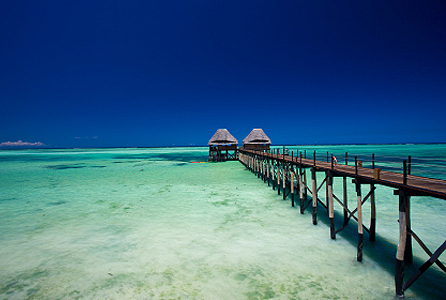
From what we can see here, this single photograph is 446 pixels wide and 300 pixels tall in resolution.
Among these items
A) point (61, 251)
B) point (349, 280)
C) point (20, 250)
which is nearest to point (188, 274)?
point (349, 280)

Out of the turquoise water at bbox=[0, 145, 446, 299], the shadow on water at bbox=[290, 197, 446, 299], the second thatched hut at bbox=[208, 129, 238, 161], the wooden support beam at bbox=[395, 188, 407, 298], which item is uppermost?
the second thatched hut at bbox=[208, 129, 238, 161]

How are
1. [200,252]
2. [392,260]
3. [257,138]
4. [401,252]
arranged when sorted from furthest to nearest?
[257,138] → [200,252] → [392,260] → [401,252]

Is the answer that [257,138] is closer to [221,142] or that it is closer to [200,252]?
[221,142]

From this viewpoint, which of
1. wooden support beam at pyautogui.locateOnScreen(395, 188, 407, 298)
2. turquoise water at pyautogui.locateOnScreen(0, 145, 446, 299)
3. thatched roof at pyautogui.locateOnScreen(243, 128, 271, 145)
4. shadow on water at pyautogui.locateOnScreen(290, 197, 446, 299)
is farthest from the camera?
thatched roof at pyautogui.locateOnScreen(243, 128, 271, 145)

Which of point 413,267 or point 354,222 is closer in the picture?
point 413,267

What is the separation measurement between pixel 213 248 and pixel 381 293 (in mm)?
3833

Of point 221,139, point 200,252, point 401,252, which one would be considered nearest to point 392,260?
point 401,252

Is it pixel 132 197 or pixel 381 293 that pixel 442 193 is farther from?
pixel 132 197

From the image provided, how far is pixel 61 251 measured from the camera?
20.5 ft

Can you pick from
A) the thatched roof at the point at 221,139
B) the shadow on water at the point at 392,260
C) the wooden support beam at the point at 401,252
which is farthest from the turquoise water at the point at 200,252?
the thatched roof at the point at 221,139

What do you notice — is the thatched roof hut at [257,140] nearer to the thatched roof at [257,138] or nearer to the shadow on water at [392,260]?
the thatched roof at [257,138]

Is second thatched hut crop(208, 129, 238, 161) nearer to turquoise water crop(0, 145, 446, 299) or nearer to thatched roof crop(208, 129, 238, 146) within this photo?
thatched roof crop(208, 129, 238, 146)

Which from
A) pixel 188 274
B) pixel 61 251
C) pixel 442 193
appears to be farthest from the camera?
pixel 61 251

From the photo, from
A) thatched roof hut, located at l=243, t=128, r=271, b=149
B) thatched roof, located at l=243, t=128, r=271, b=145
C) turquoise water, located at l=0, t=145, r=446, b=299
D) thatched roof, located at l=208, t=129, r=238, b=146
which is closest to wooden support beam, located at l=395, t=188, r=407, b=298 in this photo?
turquoise water, located at l=0, t=145, r=446, b=299
